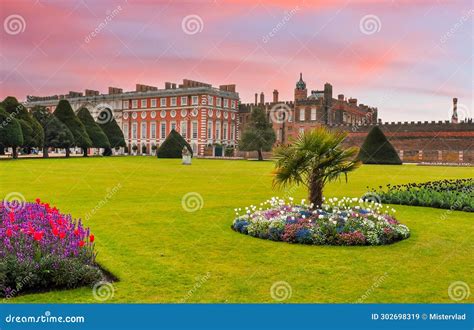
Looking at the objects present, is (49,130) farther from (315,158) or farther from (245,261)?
(245,261)

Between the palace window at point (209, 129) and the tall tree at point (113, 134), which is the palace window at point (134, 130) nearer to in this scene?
the tall tree at point (113, 134)

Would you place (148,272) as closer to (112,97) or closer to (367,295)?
(367,295)

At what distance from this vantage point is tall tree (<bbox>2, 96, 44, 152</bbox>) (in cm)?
4628

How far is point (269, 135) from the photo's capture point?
191 feet

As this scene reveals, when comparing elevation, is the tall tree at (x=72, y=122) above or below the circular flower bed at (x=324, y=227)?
above

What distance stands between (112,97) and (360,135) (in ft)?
137

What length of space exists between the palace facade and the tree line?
1184 cm

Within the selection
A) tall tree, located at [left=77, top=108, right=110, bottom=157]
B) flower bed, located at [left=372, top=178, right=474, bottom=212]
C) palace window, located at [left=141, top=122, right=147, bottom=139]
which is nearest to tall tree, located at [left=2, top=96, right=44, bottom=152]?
tall tree, located at [left=77, top=108, right=110, bottom=157]

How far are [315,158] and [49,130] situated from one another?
154ft

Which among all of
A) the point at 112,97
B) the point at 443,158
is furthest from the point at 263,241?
the point at 112,97
